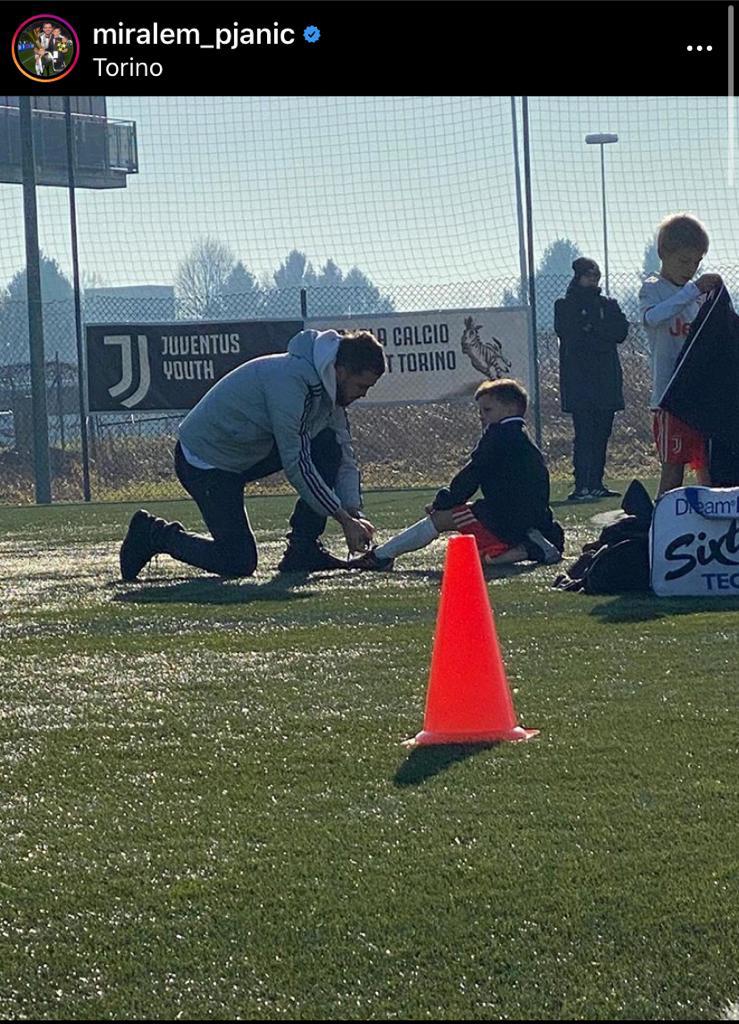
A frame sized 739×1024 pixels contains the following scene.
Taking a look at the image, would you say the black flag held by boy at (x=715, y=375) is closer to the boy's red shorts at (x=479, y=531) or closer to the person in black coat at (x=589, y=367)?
the boy's red shorts at (x=479, y=531)

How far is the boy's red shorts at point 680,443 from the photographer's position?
827cm

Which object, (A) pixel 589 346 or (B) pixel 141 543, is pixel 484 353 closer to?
(A) pixel 589 346

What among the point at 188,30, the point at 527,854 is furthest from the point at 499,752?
the point at 188,30

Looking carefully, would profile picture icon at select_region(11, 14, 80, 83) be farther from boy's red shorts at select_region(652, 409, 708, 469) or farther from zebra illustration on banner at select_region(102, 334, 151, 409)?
boy's red shorts at select_region(652, 409, 708, 469)

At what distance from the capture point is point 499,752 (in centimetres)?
410

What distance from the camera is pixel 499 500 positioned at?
8.68 metres

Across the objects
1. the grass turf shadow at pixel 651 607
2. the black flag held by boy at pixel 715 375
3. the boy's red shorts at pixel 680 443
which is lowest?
the grass turf shadow at pixel 651 607

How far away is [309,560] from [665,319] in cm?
227

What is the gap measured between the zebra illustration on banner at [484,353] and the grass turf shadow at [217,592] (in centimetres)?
1055

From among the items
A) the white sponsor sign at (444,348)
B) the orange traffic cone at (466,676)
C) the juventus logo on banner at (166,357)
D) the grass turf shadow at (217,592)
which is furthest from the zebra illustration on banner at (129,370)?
the orange traffic cone at (466,676)

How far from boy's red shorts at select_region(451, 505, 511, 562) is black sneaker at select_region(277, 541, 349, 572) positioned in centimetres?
66

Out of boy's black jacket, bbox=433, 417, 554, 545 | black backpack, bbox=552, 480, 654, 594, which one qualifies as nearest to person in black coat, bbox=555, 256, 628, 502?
boy's black jacket, bbox=433, 417, 554, 545

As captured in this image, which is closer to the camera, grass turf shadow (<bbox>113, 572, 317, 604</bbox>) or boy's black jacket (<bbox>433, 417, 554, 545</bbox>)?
grass turf shadow (<bbox>113, 572, 317, 604</bbox>)

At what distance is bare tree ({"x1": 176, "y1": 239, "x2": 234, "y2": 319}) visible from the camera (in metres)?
22.2
